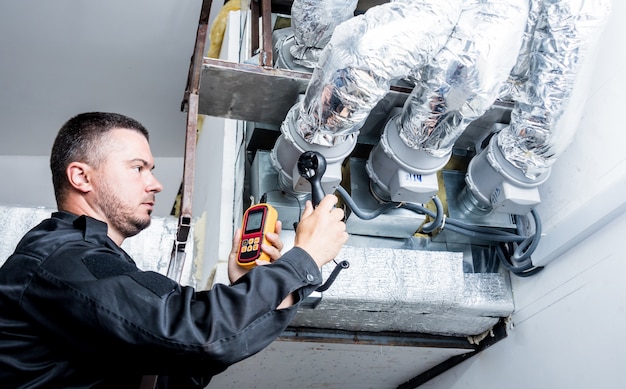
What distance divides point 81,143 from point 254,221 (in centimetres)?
33

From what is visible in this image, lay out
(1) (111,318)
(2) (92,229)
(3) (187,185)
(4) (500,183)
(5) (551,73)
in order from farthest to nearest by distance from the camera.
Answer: (4) (500,183) < (5) (551,73) < (3) (187,185) < (2) (92,229) < (1) (111,318)

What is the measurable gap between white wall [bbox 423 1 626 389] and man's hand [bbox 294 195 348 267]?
2.18ft

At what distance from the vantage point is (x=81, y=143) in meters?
1.16

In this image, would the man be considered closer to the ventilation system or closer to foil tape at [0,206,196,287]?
the ventilation system

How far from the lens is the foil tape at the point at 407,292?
1.59 m

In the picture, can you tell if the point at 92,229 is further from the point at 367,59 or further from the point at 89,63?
the point at 89,63

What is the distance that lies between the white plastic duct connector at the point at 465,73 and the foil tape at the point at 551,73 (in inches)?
3.2

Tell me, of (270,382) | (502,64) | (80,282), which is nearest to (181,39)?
(270,382)

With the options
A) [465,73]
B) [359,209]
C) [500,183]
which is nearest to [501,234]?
[500,183]

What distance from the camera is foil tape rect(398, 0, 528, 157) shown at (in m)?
1.31

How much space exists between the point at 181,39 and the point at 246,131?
85 centimetres

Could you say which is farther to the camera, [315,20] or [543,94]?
[315,20]

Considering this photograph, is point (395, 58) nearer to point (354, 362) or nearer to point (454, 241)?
point (454, 241)

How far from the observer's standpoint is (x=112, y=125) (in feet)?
3.88
